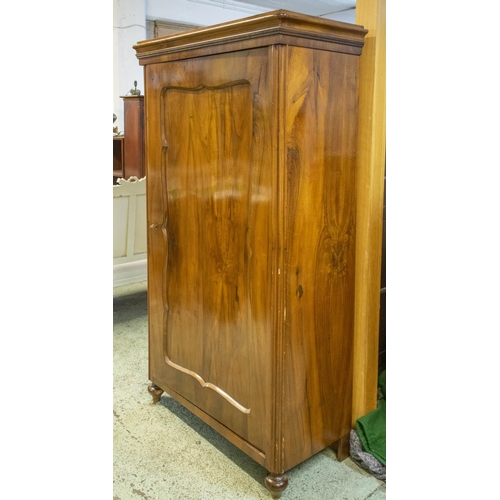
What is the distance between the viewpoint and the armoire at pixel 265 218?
156 cm

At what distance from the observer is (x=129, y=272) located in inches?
141

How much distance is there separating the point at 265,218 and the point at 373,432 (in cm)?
88

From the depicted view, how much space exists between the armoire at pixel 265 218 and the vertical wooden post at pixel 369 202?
4cm

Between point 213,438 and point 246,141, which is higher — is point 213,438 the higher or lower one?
the lower one

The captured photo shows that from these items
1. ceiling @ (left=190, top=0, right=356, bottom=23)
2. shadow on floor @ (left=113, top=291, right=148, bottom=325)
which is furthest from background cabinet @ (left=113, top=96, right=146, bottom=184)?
ceiling @ (left=190, top=0, right=356, bottom=23)

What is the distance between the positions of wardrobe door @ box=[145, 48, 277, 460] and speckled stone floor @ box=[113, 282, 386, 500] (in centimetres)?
15

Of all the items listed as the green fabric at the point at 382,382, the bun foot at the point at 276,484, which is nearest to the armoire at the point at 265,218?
the bun foot at the point at 276,484

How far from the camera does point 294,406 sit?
5.65 feet

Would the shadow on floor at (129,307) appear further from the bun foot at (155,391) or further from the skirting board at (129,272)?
the bun foot at (155,391)

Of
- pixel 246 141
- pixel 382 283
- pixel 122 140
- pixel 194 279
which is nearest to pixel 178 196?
pixel 194 279

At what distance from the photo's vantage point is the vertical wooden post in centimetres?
169

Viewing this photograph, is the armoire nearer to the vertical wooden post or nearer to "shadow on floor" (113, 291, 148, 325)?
the vertical wooden post
